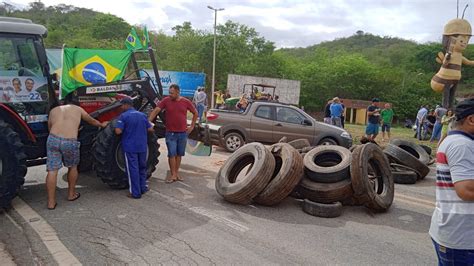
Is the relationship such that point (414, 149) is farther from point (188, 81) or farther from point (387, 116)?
point (188, 81)

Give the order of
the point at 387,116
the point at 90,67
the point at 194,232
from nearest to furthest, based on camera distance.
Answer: the point at 194,232, the point at 90,67, the point at 387,116

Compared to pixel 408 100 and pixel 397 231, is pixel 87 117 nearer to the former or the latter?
pixel 397 231

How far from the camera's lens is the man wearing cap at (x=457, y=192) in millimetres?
2488

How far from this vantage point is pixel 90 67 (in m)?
6.70

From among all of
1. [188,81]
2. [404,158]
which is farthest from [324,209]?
[188,81]

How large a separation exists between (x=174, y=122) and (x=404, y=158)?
4913 mm

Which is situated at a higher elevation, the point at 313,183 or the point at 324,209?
the point at 313,183

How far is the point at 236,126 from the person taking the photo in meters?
11.7

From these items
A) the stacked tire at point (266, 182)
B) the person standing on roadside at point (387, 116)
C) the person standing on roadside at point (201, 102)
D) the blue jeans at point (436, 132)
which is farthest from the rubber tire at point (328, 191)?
the blue jeans at point (436, 132)

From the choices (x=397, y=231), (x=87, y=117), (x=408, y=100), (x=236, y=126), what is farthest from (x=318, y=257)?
(x=408, y=100)

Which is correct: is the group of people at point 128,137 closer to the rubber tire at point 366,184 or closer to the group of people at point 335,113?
the rubber tire at point 366,184

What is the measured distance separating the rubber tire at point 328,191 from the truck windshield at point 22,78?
14.2 ft

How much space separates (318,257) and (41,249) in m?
2.96

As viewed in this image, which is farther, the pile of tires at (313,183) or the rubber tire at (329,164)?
the rubber tire at (329,164)
